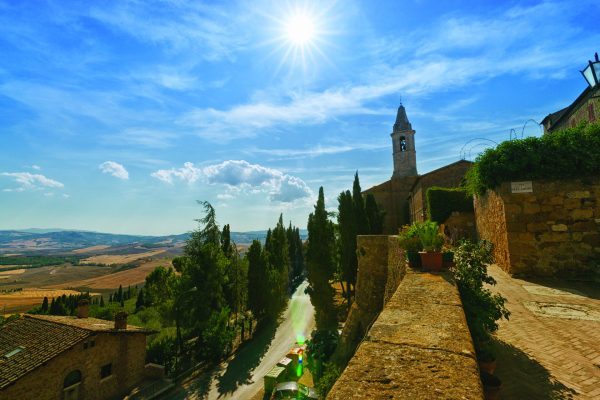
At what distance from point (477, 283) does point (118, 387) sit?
20.3 m

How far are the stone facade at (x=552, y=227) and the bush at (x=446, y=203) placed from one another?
11699 millimetres

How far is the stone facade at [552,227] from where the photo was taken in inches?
299

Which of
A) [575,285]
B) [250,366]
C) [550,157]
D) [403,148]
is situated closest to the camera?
[575,285]

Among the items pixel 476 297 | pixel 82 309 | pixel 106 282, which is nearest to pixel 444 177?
pixel 476 297

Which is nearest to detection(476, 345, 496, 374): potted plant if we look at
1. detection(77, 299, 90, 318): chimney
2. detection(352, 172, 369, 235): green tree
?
detection(352, 172, 369, 235): green tree

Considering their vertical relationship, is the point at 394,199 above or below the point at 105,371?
above

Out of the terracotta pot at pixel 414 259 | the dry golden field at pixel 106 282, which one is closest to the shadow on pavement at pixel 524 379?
the terracotta pot at pixel 414 259

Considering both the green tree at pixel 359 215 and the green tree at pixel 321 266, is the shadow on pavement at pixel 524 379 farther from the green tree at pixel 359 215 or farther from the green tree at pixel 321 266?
the green tree at pixel 359 215

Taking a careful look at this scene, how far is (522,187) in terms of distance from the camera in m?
8.16

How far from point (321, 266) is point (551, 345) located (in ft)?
74.7

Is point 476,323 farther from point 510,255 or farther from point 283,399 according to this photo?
point 283,399

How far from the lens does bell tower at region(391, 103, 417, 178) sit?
141 ft

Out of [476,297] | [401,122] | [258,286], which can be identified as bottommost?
[258,286]

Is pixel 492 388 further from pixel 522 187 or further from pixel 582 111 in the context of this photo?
pixel 582 111
